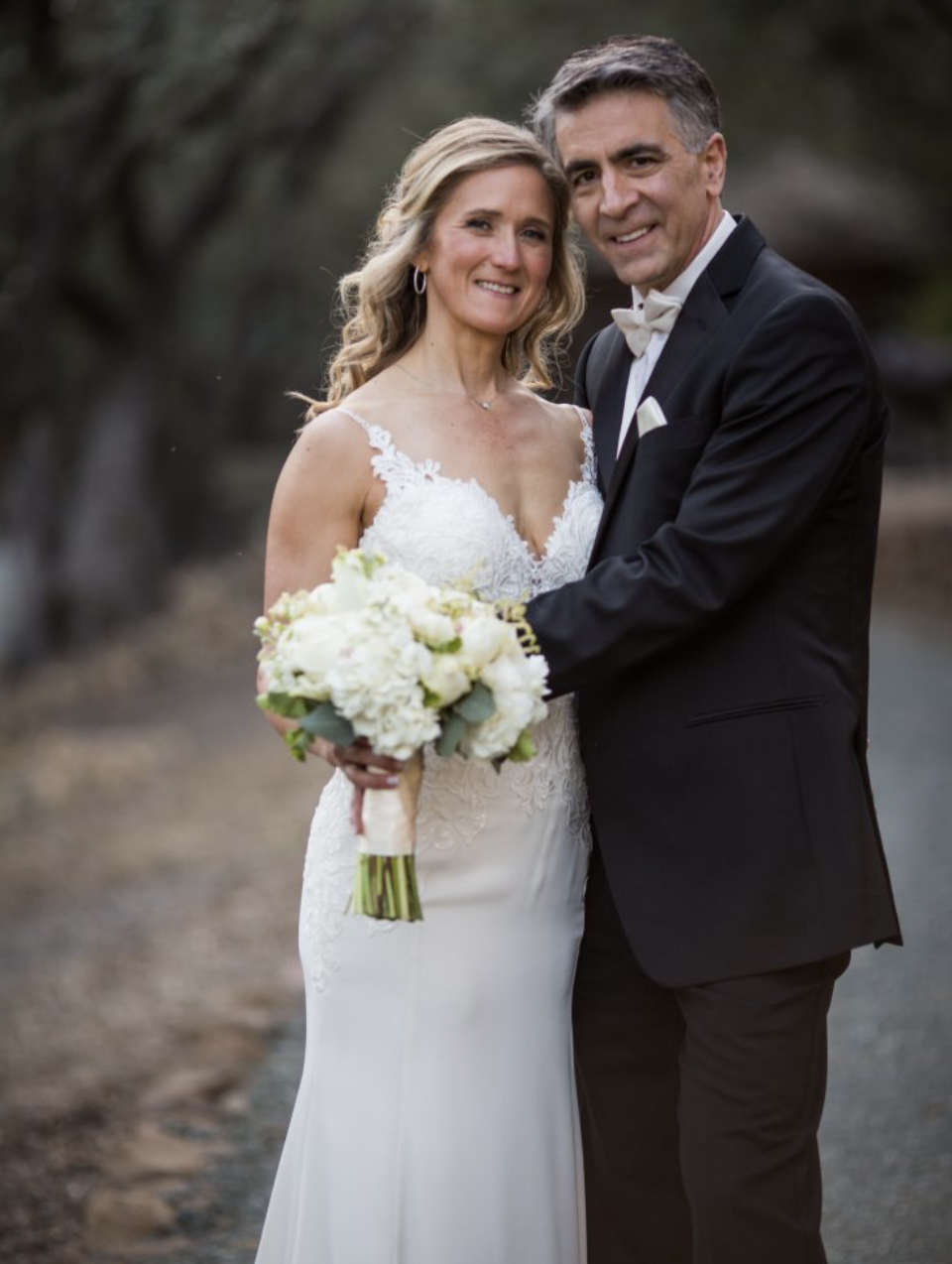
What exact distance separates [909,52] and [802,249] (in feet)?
14.1

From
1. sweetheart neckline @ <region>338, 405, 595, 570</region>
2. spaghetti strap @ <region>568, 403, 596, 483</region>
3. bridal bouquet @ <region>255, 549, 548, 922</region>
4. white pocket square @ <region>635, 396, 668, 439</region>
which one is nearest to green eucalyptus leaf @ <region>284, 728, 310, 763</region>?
bridal bouquet @ <region>255, 549, 548, 922</region>

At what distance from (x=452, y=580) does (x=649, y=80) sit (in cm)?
107

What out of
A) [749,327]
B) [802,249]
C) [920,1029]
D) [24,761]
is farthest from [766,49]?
[749,327]

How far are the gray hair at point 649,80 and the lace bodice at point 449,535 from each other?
802 millimetres

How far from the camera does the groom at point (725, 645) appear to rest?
111 inches

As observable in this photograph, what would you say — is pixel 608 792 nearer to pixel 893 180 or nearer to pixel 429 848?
pixel 429 848

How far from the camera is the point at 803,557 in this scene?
293cm

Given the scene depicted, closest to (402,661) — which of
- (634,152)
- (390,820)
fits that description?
(390,820)

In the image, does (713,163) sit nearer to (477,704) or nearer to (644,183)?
(644,183)

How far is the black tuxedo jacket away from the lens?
2.83 m

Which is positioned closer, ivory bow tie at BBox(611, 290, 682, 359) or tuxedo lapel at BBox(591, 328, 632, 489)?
ivory bow tie at BBox(611, 290, 682, 359)

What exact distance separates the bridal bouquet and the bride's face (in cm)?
82

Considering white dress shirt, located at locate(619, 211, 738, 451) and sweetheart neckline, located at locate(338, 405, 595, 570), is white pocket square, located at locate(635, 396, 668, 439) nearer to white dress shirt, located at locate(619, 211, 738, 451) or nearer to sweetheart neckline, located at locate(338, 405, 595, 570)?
white dress shirt, located at locate(619, 211, 738, 451)

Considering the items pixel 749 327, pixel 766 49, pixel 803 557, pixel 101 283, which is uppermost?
pixel 766 49
